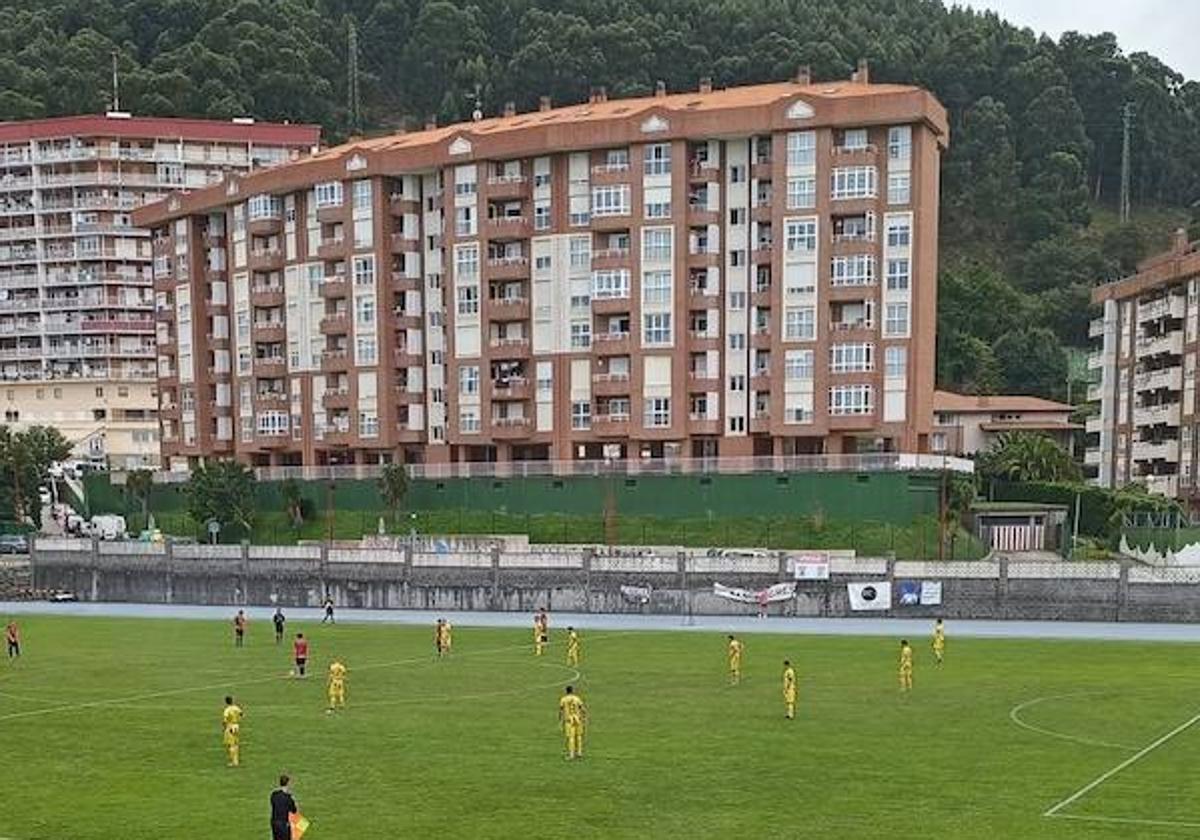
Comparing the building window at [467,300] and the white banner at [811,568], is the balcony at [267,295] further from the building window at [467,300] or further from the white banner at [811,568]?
the white banner at [811,568]

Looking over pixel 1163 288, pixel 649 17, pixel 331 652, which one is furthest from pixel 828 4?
pixel 331 652

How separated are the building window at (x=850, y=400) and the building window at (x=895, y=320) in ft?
12.5

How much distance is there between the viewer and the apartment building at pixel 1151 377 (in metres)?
81.7

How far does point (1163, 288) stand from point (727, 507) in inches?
1484

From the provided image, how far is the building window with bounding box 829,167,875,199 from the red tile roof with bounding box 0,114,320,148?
74.8 m

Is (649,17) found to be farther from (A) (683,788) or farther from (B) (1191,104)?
(A) (683,788)

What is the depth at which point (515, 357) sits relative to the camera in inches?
3329

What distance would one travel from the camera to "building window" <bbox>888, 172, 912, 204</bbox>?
75.9 metres

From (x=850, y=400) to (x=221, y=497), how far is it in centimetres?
4185

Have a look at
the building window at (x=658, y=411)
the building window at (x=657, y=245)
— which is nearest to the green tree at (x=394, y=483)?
the building window at (x=658, y=411)

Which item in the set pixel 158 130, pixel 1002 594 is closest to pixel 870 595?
pixel 1002 594

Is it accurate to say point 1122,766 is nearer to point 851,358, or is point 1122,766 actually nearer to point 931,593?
point 931,593

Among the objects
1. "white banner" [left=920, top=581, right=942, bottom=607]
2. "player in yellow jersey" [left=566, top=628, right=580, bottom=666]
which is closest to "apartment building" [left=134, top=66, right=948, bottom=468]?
"white banner" [left=920, top=581, right=942, bottom=607]

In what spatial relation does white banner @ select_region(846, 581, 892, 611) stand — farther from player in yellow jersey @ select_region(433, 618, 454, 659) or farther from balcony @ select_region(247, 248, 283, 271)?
balcony @ select_region(247, 248, 283, 271)
